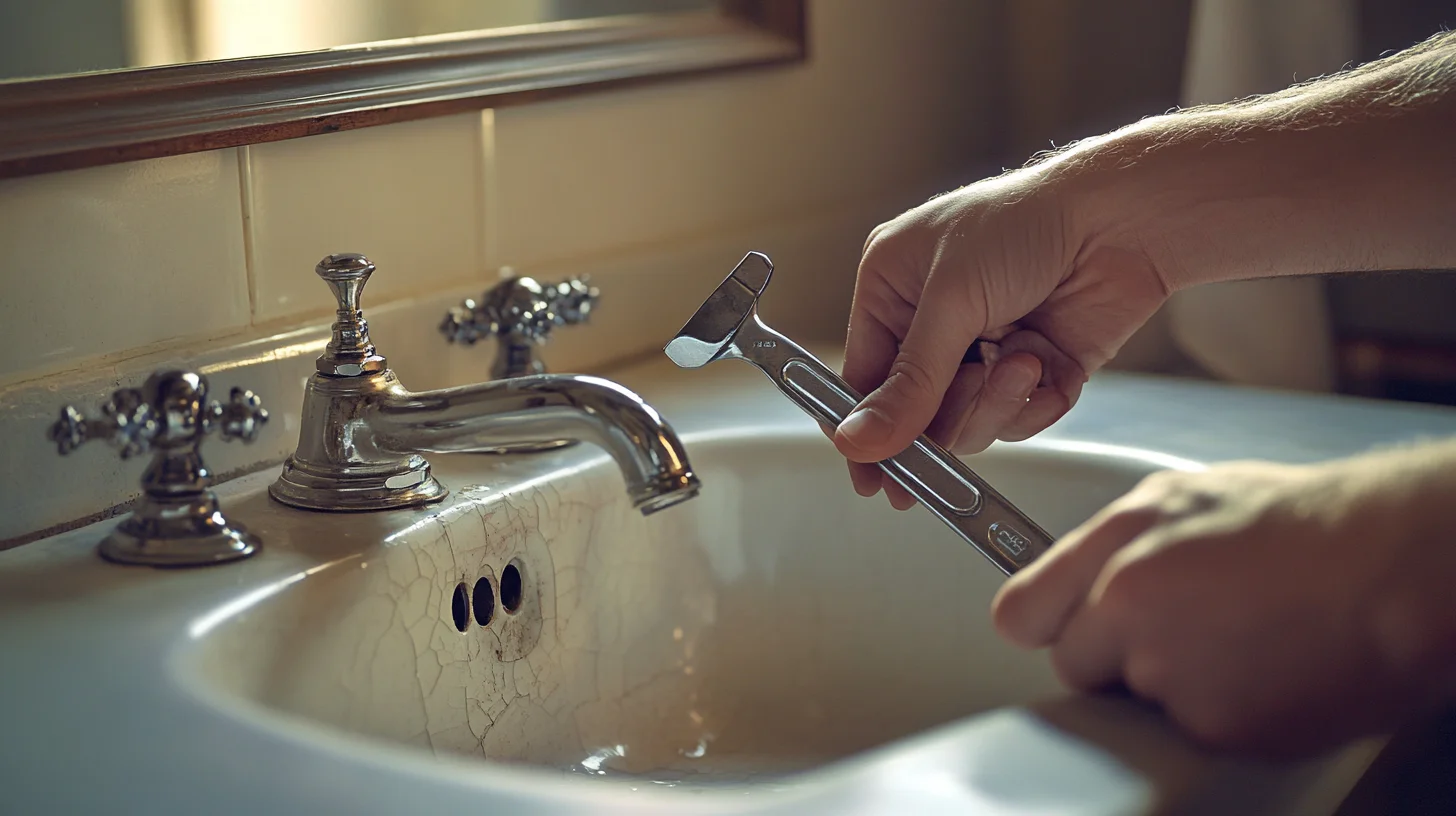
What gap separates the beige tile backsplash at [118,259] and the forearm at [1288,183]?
0.38 meters

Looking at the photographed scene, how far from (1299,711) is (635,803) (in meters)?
0.19

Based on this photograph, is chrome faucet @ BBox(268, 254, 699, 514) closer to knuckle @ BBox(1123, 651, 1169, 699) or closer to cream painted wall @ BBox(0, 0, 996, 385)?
cream painted wall @ BBox(0, 0, 996, 385)

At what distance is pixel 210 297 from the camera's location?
2.12 feet

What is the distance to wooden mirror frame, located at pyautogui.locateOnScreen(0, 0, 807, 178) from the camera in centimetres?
56

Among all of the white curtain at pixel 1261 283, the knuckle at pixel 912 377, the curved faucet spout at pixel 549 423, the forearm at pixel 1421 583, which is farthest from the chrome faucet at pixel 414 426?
the white curtain at pixel 1261 283

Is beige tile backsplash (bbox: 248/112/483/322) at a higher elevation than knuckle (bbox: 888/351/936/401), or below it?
higher

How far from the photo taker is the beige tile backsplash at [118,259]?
1.88 feet

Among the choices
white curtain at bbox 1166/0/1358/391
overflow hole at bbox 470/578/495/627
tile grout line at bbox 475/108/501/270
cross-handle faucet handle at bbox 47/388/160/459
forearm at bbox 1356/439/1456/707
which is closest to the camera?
forearm at bbox 1356/439/1456/707

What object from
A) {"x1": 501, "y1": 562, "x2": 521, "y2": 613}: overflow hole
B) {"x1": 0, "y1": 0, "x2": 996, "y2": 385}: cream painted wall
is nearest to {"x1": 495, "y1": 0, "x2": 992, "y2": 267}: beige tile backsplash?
{"x1": 0, "y1": 0, "x2": 996, "y2": 385}: cream painted wall

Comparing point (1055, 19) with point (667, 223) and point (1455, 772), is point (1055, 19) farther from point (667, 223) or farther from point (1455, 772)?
point (1455, 772)

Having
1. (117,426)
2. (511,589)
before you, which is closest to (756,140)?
(511,589)

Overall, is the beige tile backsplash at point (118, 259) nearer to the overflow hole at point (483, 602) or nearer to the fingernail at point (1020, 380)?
the overflow hole at point (483, 602)

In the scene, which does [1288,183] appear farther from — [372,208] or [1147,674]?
[372,208]

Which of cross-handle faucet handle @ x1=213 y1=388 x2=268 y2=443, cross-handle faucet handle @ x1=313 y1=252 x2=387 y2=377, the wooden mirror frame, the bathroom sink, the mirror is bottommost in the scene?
the bathroom sink
